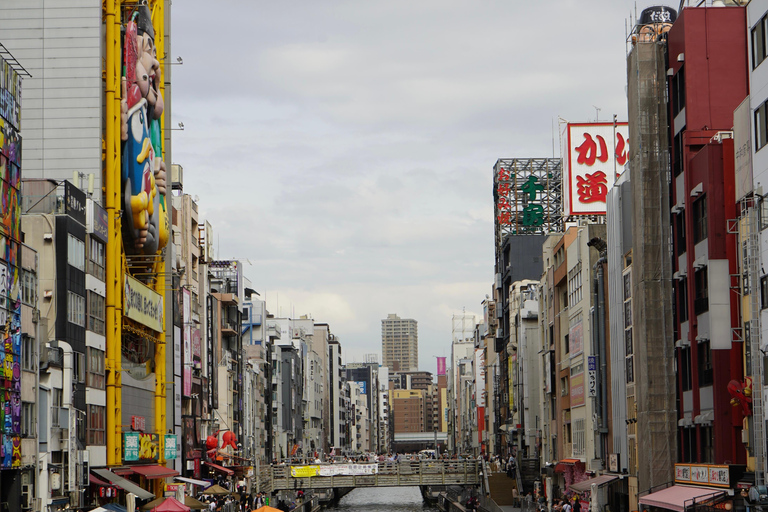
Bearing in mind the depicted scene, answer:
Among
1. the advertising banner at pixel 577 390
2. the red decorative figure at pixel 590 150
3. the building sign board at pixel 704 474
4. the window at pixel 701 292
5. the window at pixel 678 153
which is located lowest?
the building sign board at pixel 704 474

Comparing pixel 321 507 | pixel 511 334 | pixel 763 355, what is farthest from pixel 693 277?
pixel 321 507

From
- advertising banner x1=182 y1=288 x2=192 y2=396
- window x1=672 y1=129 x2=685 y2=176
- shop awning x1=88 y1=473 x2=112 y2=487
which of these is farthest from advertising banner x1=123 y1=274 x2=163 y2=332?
window x1=672 y1=129 x2=685 y2=176

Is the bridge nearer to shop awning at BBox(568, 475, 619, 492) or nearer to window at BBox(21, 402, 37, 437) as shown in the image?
shop awning at BBox(568, 475, 619, 492)

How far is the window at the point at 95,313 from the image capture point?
62.4m

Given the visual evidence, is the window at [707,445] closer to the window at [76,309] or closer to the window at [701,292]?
the window at [701,292]

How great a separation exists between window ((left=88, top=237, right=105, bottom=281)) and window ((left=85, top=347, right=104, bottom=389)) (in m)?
4.26

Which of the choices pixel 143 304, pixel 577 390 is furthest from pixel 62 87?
pixel 577 390

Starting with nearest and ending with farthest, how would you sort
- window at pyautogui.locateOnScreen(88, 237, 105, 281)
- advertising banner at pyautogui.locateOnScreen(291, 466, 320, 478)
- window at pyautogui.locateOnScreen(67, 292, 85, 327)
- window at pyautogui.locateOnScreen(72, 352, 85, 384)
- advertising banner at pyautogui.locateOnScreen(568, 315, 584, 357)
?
window at pyautogui.locateOnScreen(67, 292, 85, 327), window at pyautogui.locateOnScreen(72, 352, 85, 384), window at pyautogui.locateOnScreen(88, 237, 105, 281), advertising banner at pyautogui.locateOnScreen(568, 315, 584, 357), advertising banner at pyautogui.locateOnScreen(291, 466, 320, 478)

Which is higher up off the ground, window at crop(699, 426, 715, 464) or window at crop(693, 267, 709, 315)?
window at crop(693, 267, 709, 315)

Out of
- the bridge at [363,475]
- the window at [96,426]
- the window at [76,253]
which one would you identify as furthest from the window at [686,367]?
the bridge at [363,475]

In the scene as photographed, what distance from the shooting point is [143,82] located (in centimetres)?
7631

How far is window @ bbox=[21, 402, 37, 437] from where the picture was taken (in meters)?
47.2

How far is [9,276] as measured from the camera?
44.8 m

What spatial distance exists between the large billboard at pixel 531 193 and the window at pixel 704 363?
84012 mm
